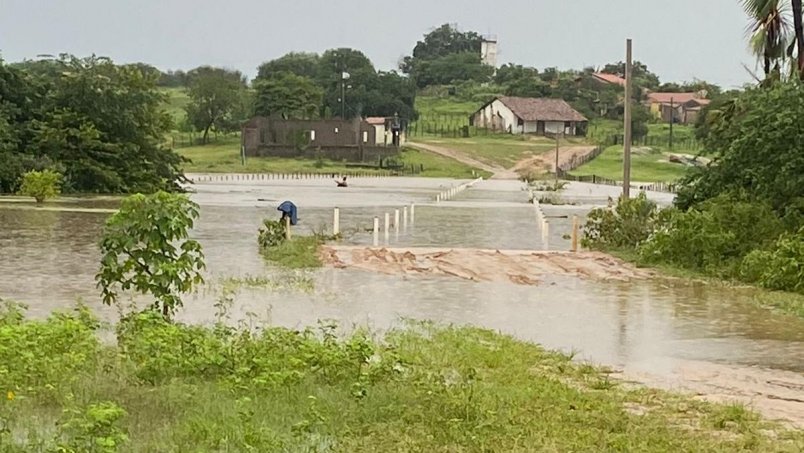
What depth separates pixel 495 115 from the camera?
138 meters

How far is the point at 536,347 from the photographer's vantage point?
45.7ft

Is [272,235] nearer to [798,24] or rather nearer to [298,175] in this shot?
[798,24]

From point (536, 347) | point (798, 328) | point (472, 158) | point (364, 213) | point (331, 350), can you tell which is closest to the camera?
point (331, 350)

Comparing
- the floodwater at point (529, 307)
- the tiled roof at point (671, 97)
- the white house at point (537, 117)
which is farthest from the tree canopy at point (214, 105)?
the floodwater at point (529, 307)

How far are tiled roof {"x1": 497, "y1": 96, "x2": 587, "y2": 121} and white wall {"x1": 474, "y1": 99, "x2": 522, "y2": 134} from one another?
34.4 inches

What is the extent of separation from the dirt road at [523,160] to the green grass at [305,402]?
91.7m

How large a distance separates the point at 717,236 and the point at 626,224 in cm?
442

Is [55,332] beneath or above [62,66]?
beneath

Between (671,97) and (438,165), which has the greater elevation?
(671,97)

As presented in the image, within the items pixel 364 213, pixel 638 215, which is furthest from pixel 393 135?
pixel 638 215

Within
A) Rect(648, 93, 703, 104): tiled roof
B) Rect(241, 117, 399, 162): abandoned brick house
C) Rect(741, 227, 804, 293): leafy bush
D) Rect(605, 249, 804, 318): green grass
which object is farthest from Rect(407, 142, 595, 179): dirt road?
Rect(741, 227, 804, 293): leafy bush

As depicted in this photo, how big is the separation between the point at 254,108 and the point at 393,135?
52.8 ft

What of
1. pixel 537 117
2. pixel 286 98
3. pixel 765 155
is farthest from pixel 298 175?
pixel 765 155

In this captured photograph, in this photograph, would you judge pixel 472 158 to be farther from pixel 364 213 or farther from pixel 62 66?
pixel 364 213
